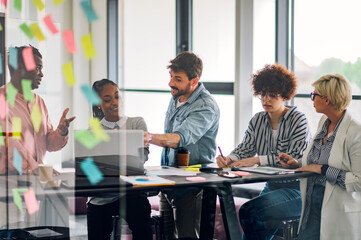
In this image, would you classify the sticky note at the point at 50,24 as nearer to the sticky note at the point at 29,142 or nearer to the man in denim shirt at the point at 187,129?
the sticky note at the point at 29,142

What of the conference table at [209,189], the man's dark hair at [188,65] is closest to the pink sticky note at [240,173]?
the conference table at [209,189]

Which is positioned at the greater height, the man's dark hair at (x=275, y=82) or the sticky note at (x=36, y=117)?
the man's dark hair at (x=275, y=82)

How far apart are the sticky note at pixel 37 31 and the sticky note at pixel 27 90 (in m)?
0.12

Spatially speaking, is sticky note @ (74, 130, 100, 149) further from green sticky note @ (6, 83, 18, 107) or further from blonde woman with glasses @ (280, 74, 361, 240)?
blonde woman with glasses @ (280, 74, 361, 240)

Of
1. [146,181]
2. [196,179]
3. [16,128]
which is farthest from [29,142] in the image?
[196,179]

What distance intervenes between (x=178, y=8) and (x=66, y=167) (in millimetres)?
2733

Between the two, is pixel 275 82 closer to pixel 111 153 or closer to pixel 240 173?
pixel 240 173

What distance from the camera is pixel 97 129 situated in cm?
150

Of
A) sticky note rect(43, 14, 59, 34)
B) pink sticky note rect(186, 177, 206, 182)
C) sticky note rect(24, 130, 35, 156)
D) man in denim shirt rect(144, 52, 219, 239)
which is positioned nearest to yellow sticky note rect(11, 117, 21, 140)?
sticky note rect(24, 130, 35, 156)

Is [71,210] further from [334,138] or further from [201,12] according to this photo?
Result: [201,12]

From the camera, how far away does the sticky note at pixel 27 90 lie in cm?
142

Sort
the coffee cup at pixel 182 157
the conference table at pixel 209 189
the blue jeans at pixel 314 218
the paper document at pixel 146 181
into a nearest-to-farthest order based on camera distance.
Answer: the conference table at pixel 209 189, the paper document at pixel 146 181, the blue jeans at pixel 314 218, the coffee cup at pixel 182 157

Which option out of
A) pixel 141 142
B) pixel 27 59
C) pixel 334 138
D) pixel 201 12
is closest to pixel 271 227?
pixel 334 138

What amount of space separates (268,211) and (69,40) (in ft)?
4.87
